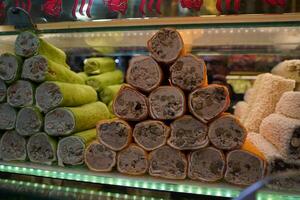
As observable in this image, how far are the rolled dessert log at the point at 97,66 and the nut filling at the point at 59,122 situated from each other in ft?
2.00

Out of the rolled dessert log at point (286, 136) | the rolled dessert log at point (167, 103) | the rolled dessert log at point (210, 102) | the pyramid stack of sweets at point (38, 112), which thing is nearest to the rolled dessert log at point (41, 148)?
the pyramid stack of sweets at point (38, 112)

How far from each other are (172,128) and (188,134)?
46 millimetres

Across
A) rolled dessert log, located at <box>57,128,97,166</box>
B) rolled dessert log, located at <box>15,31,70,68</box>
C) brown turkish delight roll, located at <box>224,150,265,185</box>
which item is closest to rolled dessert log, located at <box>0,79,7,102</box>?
rolled dessert log, located at <box>15,31,70,68</box>

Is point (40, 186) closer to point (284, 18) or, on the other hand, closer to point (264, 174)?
point (264, 174)

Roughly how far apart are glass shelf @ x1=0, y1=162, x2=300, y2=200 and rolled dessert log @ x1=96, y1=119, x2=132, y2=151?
8cm

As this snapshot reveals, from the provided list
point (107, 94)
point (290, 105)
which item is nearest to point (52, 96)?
point (107, 94)

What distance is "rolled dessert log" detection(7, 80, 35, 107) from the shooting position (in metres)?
1.12

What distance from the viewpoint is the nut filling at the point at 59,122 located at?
1.08m

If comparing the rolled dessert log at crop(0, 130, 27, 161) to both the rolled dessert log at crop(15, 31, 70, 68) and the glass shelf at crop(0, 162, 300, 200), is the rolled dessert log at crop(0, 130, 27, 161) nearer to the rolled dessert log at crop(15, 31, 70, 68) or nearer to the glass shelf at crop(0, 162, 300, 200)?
the glass shelf at crop(0, 162, 300, 200)

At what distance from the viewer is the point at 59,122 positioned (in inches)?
42.9

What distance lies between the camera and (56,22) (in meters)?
1.40

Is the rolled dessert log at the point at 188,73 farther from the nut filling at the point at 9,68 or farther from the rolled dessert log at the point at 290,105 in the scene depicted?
the nut filling at the point at 9,68

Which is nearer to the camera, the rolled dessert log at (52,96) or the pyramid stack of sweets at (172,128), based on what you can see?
the pyramid stack of sweets at (172,128)

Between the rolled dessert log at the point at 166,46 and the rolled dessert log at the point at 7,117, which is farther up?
the rolled dessert log at the point at 166,46
